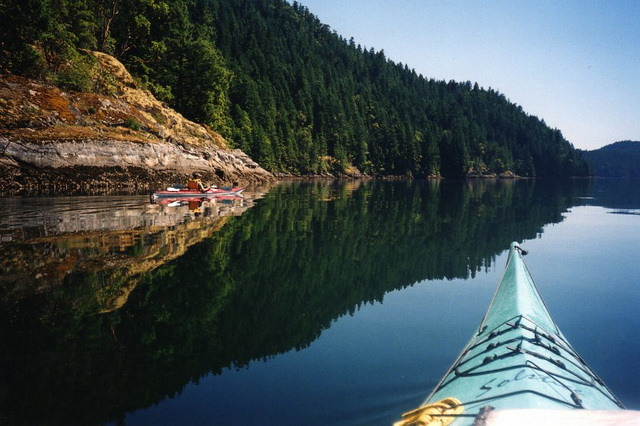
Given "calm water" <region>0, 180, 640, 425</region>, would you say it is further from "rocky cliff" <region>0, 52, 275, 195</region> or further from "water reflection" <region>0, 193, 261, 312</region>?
"rocky cliff" <region>0, 52, 275, 195</region>

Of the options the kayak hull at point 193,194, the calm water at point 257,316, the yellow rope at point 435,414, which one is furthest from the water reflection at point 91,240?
the yellow rope at point 435,414

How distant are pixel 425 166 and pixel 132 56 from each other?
272 feet

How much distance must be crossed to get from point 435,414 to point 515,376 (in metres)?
1.10

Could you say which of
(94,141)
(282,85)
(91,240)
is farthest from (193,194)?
(282,85)

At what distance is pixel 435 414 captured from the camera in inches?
140

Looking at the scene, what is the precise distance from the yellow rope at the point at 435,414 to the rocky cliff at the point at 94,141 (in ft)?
94.3

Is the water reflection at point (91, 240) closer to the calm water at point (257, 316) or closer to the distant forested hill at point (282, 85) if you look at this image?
the calm water at point (257, 316)

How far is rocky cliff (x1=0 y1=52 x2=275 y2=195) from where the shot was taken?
26016 mm

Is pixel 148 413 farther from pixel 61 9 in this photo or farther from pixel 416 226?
pixel 61 9

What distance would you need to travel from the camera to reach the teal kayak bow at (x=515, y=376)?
3.63 meters

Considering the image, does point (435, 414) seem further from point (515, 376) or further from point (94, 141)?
point (94, 141)

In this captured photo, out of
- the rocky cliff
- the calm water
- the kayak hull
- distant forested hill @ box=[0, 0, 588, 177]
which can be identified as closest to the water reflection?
the calm water

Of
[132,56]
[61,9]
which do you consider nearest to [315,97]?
[132,56]

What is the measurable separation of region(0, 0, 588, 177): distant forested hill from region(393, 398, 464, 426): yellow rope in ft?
115
